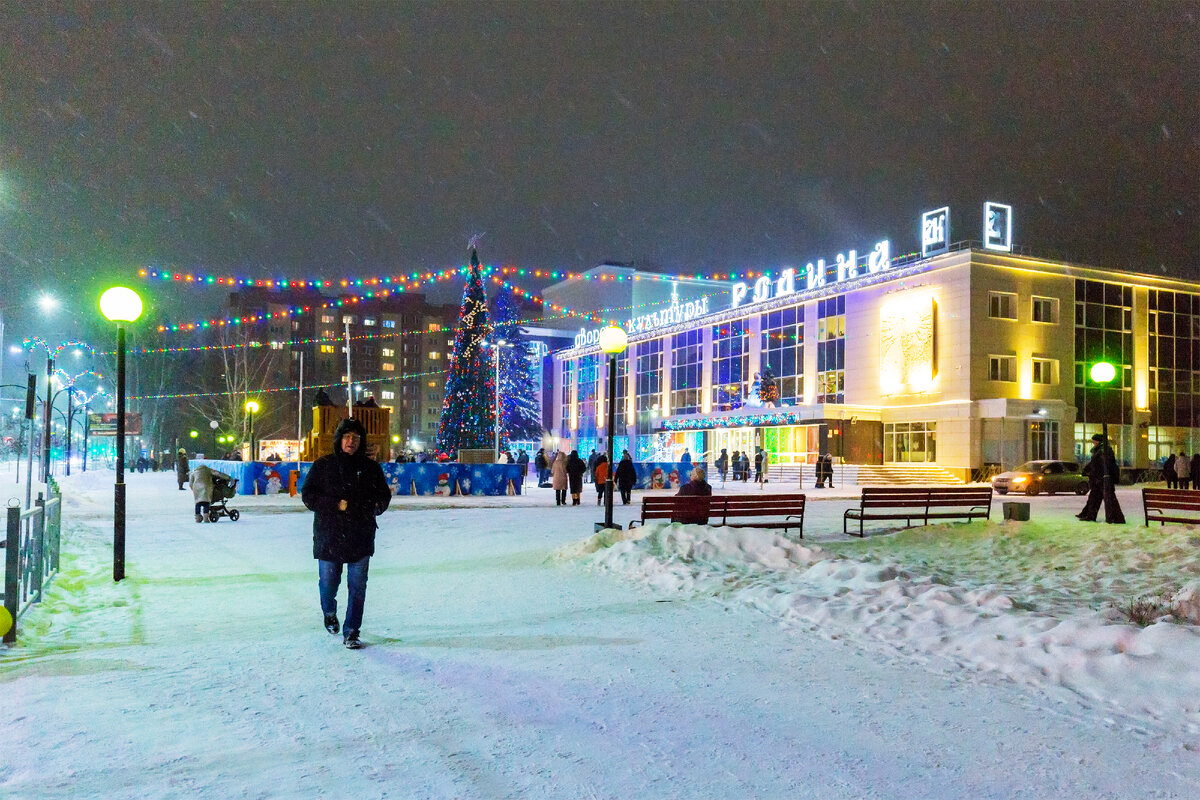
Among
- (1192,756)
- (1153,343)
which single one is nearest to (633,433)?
(1153,343)

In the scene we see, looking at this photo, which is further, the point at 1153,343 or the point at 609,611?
the point at 1153,343

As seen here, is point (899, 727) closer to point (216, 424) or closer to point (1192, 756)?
point (1192, 756)

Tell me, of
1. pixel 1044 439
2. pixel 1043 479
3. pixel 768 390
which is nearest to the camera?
pixel 1043 479

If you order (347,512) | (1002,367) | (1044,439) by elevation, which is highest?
(1002,367)

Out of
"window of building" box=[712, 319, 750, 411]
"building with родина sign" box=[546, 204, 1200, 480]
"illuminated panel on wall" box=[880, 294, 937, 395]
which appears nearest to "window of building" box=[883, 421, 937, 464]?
"building with родина sign" box=[546, 204, 1200, 480]

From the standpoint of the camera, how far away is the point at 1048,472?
3306cm

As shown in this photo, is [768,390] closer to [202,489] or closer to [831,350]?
[831,350]

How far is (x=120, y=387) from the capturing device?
10.1m

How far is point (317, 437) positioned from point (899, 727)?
23773mm

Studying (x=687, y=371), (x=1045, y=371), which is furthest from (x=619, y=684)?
(x=687, y=371)

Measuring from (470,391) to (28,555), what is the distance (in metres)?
40.7

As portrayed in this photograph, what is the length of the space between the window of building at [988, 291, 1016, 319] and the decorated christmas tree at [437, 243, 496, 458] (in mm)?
26010

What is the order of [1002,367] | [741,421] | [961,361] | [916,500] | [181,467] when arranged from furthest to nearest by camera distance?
[741,421]
[1002,367]
[961,361]
[181,467]
[916,500]

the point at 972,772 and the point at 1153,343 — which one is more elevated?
the point at 1153,343
